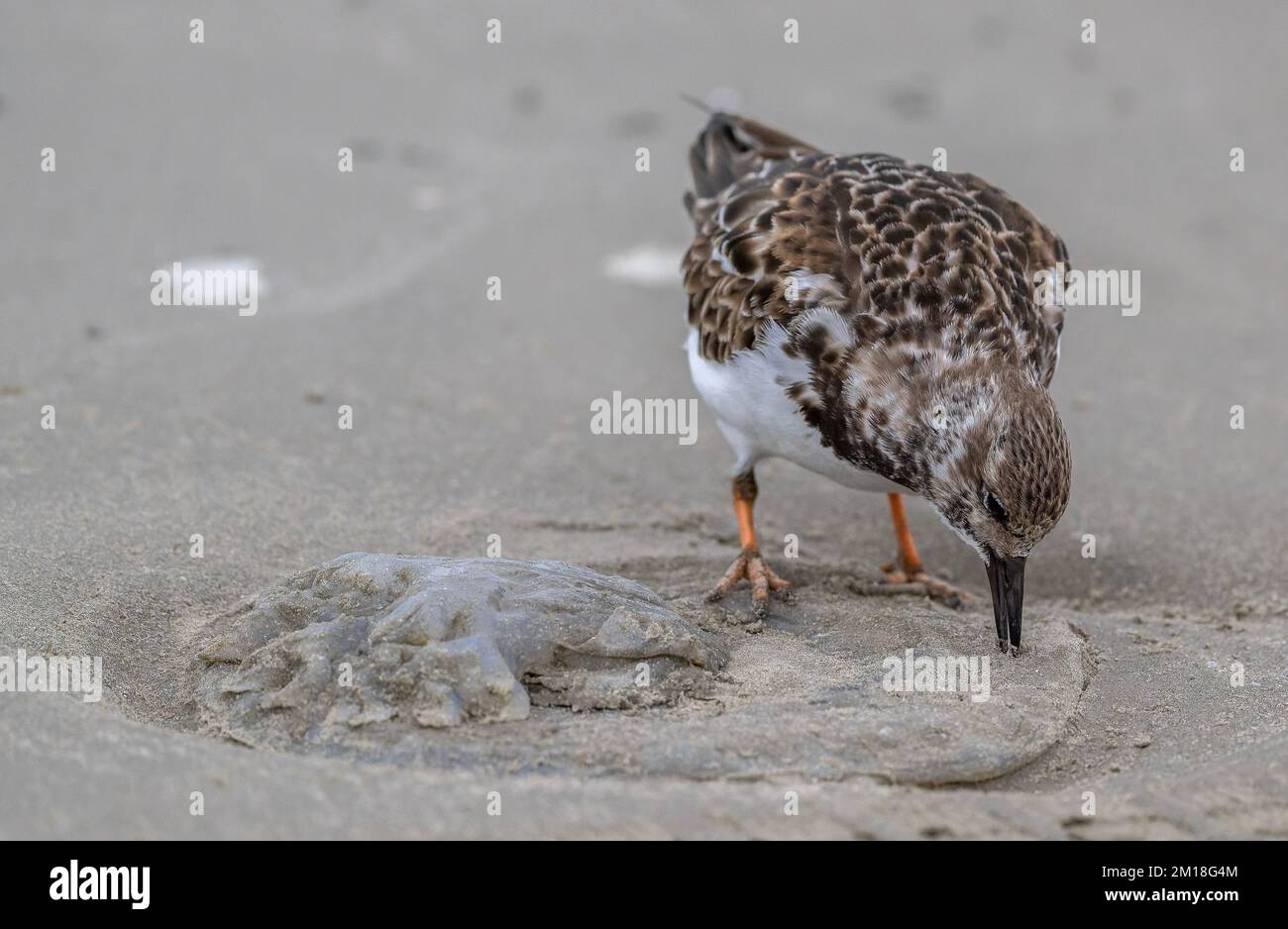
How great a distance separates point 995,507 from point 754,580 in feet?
3.28

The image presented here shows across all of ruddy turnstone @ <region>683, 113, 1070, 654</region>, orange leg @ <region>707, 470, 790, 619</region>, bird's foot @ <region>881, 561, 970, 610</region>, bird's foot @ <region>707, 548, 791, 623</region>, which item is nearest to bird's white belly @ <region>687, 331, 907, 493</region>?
ruddy turnstone @ <region>683, 113, 1070, 654</region>

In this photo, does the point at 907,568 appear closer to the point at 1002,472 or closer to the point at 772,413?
the point at 772,413

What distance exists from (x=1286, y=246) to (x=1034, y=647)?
493 centimetres

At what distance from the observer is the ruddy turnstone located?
4406 millimetres

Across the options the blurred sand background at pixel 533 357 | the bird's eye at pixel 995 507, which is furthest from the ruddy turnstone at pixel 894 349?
the blurred sand background at pixel 533 357

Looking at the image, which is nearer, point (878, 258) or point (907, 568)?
point (878, 258)

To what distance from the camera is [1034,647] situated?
4.64 metres

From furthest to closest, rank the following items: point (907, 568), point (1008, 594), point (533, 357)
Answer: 1. point (533, 357)
2. point (907, 568)
3. point (1008, 594)

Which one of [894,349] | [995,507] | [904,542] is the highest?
[894,349]

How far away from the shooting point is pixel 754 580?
16.6ft

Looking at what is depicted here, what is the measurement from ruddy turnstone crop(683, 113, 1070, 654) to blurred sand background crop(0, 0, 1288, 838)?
0.57m

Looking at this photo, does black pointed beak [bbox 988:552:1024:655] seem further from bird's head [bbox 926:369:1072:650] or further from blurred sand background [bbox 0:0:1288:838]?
blurred sand background [bbox 0:0:1288:838]

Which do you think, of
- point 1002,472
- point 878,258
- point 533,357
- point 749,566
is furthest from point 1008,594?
point 533,357
